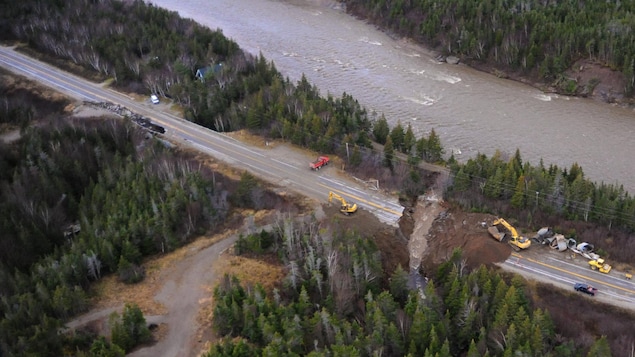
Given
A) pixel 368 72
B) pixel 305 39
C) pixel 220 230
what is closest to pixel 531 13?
pixel 368 72

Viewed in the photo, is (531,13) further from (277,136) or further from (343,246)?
(343,246)

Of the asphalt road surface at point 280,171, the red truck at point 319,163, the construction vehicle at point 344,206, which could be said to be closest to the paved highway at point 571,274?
the asphalt road surface at point 280,171

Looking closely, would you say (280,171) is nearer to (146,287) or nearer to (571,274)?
(146,287)

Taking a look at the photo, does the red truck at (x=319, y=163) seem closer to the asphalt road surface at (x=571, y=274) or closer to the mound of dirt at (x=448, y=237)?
the mound of dirt at (x=448, y=237)

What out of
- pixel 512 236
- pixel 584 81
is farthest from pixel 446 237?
pixel 584 81

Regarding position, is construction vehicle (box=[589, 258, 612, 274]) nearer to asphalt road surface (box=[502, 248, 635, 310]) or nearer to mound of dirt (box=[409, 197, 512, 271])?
asphalt road surface (box=[502, 248, 635, 310])

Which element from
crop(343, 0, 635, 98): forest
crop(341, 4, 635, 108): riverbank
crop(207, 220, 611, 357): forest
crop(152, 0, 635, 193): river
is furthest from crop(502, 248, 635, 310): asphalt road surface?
crop(343, 0, 635, 98): forest
